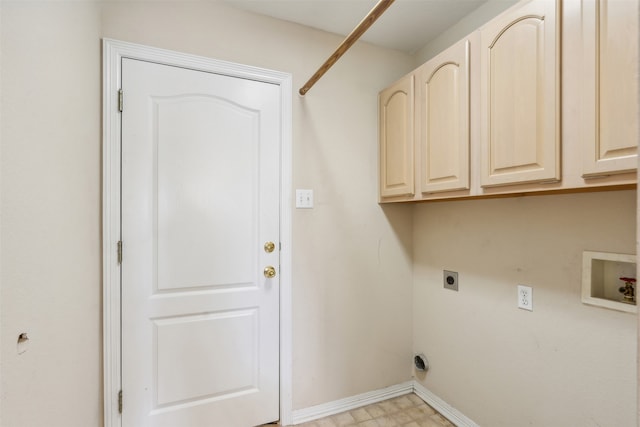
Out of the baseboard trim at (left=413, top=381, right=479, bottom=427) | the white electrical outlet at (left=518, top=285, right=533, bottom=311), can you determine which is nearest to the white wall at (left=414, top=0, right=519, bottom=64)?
the white electrical outlet at (left=518, top=285, right=533, bottom=311)

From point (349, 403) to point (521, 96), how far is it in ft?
6.45

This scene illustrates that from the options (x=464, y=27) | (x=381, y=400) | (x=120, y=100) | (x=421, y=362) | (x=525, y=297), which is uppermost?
(x=464, y=27)

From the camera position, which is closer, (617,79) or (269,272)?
(617,79)

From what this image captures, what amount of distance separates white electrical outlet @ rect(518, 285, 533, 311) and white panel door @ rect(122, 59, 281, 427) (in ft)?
4.26

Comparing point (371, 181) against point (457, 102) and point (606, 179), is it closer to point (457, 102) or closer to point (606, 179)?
point (457, 102)

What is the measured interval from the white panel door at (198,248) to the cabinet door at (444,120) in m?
0.86

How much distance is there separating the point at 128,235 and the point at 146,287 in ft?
0.92

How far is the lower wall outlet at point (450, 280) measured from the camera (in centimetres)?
177

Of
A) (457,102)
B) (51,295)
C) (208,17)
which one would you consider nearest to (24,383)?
(51,295)

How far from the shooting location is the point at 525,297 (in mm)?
1401

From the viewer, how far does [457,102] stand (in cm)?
141

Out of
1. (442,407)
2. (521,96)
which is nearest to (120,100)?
(521,96)

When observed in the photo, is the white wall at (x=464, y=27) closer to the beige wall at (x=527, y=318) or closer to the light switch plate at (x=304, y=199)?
the beige wall at (x=527, y=318)

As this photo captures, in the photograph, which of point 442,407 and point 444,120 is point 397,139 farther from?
point 442,407
